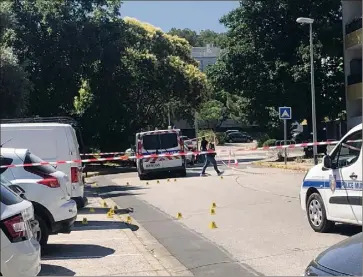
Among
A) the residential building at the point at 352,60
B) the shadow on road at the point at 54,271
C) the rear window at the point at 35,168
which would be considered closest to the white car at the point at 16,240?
the shadow on road at the point at 54,271

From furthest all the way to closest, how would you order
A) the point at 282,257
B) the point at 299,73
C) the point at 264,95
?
the point at 264,95 → the point at 299,73 → the point at 282,257

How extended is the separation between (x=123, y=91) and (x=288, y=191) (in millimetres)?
20769

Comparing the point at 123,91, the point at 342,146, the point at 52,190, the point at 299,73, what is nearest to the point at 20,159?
the point at 52,190

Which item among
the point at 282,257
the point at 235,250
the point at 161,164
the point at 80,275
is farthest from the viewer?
the point at 161,164

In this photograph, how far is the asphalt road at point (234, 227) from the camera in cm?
758

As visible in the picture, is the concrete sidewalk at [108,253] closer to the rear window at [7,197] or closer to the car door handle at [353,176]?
the rear window at [7,197]

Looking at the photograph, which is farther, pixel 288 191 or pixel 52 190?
pixel 288 191

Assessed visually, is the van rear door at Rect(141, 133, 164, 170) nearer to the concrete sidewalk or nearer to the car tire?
the concrete sidewalk

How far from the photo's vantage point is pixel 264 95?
110 feet

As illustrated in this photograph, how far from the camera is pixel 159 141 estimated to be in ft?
77.5

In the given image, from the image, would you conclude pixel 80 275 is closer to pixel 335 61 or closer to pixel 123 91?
pixel 123 91

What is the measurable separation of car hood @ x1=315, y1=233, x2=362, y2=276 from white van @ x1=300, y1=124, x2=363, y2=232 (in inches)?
150

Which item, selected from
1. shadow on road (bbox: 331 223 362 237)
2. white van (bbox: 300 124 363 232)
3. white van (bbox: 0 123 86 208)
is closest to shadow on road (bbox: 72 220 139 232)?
white van (bbox: 0 123 86 208)

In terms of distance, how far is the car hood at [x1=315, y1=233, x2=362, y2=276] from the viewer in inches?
167
